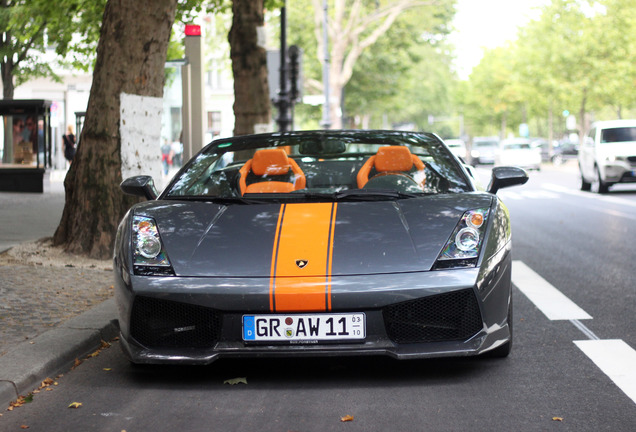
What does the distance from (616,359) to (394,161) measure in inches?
69.6

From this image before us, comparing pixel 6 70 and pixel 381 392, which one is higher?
pixel 6 70

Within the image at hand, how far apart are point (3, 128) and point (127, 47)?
15.6 m

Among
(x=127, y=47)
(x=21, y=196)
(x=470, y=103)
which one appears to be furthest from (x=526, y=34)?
(x=127, y=47)

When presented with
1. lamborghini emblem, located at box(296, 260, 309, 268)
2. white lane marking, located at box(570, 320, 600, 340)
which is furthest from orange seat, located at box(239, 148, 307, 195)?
white lane marking, located at box(570, 320, 600, 340)

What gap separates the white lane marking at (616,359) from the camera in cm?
477

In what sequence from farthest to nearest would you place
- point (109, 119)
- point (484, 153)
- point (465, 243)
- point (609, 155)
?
1. point (484, 153)
2. point (609, 155)
3. point (109, 119)
4. point (465, 243)

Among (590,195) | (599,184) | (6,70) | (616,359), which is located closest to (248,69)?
(590,195)

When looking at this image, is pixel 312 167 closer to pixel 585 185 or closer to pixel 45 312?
pixel 45 312

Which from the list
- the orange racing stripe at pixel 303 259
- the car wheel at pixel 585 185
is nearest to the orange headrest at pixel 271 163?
the orange racing stripe at pixel 303 259

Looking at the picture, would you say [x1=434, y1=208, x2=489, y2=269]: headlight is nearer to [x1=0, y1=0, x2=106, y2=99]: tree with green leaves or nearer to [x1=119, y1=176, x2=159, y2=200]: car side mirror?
[x1=119, y1=176, x2=159, y2=200]: car side mirror

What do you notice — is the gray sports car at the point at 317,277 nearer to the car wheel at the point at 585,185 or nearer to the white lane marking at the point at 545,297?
the white lane marking at the point at 545,297

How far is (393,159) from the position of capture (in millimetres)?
6207

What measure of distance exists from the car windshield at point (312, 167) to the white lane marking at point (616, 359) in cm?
115

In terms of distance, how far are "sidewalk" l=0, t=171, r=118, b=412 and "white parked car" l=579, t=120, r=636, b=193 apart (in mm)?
16193
